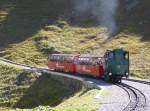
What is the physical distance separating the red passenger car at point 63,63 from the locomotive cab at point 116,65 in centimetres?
1447

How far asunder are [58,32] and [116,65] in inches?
2558

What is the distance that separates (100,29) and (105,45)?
16787mm

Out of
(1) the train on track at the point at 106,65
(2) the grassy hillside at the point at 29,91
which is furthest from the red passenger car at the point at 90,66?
(2) the grassy hillside at the point at 29,91

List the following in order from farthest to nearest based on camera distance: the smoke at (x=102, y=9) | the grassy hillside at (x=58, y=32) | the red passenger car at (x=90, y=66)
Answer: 1. the smoke at (x=102, y=9)
2. the grassy hillside at (x=58, y=32)
3. the red passenger car at (x=90, y=66)

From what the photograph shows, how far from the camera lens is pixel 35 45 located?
114812mm

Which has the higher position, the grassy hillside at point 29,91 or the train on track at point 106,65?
the train on track at point 106,65

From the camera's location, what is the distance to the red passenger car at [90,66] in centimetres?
6194

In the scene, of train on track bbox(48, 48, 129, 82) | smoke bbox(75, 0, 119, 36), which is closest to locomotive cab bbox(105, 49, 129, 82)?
train on track bbox(48, 48, 129, 82)

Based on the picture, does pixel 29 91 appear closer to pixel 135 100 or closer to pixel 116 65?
pixel 116 65

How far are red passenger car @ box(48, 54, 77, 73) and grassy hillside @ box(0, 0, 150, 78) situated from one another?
1272cm

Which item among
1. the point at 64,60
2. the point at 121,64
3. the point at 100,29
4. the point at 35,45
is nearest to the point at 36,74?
the point at 64,60

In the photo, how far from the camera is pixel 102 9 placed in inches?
5251

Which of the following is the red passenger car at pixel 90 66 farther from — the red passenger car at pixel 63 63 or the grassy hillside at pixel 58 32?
the grassy hillside at pixel 58 32

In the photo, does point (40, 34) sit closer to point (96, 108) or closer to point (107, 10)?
point (107, 10)
